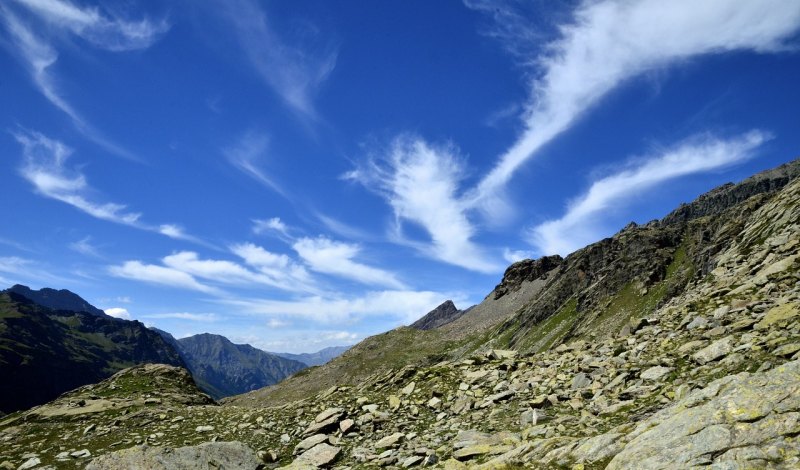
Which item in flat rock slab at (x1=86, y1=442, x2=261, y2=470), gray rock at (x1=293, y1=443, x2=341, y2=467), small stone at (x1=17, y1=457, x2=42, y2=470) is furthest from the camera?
small stone at (x1=17, y1=457, x2=42, y2=470)

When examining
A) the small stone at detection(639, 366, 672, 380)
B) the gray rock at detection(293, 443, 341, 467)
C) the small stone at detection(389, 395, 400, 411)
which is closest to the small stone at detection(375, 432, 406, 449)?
the gray rock at detection(293, 443, 341, 467)

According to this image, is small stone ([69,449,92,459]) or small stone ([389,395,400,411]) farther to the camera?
small stone ([69,449,92,459])

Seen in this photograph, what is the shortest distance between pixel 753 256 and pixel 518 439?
23.2 m

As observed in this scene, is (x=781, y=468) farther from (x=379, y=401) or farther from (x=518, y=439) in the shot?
(x=379, y=401)

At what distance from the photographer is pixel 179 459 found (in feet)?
57.0

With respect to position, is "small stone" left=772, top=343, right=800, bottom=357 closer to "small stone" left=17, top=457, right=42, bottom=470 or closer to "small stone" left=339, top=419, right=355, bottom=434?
"small stone" left=339, top=419, right=355, bottom=434

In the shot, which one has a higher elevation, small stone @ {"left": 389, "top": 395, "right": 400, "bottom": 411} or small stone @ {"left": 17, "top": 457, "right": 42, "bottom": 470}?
small stone @ {"left": 389, "top": 395, "right": 400, "bottom": 411}

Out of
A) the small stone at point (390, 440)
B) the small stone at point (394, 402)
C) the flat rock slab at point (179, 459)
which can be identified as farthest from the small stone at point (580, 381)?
the flat rock slab at point (179, 459)

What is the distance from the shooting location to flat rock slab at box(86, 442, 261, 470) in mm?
16938

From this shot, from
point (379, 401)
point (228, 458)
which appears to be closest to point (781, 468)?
point (379, 401)

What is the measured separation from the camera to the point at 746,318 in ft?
55.4

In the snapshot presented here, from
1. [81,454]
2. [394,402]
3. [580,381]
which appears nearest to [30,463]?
Answer: [81,454]

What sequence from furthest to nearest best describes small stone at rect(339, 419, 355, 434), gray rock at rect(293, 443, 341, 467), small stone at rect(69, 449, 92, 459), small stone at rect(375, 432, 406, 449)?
small stone at rect(69, 449, 92, 459) → small stone at rect(339, 419, 355, 434) → gray rock at rect(293, 443, 341, 467) → small stone at rect(375, 432, 406, 449)

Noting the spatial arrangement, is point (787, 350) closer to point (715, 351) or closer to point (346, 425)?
point (715, 351)
